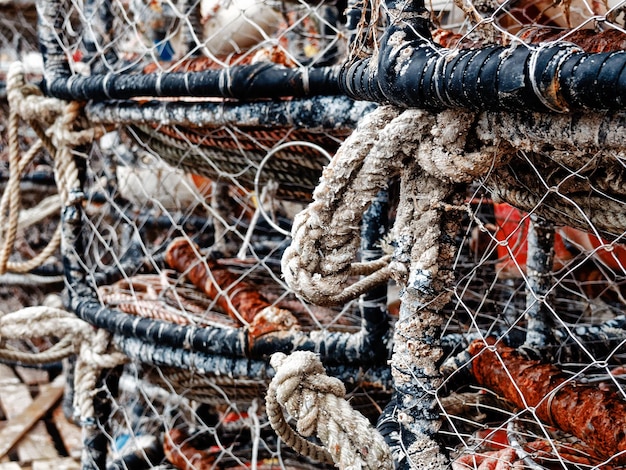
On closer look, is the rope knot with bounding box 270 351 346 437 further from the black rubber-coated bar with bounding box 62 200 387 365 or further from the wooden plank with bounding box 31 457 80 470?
the wooden plank with bounding box 31 457 80 470

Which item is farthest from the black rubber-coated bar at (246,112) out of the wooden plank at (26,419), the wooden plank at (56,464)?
the wooden plank at (26,419)

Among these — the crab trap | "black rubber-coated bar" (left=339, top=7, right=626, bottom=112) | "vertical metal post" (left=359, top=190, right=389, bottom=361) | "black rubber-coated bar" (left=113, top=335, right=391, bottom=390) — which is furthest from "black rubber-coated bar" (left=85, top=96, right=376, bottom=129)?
"black rubber-coated bar" (left=113, top=335, right=391, bottom=390)

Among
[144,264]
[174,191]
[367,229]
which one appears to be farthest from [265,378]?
[174,191]

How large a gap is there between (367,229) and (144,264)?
2.93ft

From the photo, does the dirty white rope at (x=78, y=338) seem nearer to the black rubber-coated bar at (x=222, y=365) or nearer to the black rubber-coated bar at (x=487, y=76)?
the black rubber-coated bar at (x=222, y=365)

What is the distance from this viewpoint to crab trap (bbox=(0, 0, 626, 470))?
1.99 ft

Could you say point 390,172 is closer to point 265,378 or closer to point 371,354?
point 371,354

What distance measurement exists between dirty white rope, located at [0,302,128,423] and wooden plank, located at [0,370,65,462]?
1.22 metres

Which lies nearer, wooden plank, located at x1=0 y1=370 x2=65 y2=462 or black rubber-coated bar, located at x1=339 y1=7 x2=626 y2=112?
black rubber-coated bar, located at x1=339 y1=7 x2=626 y2=112

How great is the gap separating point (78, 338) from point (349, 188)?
985 mm

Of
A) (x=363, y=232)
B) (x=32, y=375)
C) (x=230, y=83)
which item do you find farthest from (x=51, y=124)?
(x=32, y=375)

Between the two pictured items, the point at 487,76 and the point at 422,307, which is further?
the point at 422,307

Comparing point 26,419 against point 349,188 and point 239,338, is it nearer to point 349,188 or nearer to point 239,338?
→ point 239,338

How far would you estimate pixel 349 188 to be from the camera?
666 mm
